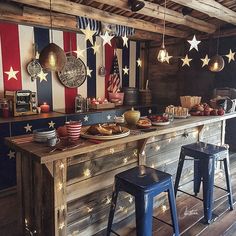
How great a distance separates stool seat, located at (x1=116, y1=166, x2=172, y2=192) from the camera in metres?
1.86

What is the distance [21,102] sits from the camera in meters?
3.75

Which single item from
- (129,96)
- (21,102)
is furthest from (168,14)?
(21,102)

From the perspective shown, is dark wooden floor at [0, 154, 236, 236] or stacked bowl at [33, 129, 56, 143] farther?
dark wooden floor at [0, 154, 236, 236]

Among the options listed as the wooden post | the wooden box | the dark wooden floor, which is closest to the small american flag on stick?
the wooden box

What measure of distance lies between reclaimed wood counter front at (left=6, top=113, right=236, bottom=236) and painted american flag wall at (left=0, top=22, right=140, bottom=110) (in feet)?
7.23

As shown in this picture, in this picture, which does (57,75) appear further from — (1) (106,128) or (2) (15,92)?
(1) (106,128)

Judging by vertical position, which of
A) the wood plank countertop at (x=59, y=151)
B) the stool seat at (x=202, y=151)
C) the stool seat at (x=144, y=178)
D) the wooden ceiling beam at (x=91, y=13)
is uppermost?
the wooden ceiling beam at (x=91, y=13)

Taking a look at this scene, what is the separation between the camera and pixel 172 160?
310 cm

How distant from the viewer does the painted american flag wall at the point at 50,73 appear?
386cm

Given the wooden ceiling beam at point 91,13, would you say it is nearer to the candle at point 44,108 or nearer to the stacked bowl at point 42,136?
the candle at point 44,108

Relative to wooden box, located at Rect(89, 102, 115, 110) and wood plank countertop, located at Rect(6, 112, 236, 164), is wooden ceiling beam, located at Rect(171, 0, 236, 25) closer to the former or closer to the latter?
wood plank countertop, located at Rect(6, 112, 236, 164)

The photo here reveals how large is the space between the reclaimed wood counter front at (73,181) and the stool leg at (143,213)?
1.63 ft

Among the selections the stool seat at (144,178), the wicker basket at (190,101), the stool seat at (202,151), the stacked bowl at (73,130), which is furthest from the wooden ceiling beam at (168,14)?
the stool seat at (144,178)

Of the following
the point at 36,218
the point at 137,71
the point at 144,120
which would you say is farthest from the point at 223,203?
the point at 137,71
